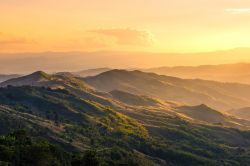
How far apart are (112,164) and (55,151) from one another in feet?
106

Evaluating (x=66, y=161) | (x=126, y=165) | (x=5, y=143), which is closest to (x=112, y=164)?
(x=126, y=165)

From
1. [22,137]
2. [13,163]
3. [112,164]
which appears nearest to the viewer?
[13,163]

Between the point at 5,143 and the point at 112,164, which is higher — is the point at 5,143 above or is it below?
above

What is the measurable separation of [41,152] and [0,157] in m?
10.7

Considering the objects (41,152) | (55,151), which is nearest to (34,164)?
(41,152)

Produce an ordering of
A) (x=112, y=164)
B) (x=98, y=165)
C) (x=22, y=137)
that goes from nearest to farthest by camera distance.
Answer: (x=98, y=165), (x=22, y=137), (x=112, y=164)

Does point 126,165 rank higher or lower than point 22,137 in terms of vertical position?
lower

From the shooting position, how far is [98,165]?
126m

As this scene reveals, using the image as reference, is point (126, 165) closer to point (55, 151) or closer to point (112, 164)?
point (112, 164)

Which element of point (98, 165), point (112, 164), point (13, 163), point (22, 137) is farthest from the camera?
point (112, 164)

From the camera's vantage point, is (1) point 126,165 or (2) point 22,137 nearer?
(2) point 22,137

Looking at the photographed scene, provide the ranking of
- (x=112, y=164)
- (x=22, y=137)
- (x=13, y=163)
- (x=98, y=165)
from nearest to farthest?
1. (x=13, y=163)
2. (x=98, y=165)
3. (x=22, y=137)
4. (x=112, y=164)

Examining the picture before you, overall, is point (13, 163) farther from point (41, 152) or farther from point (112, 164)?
point (112, 164)

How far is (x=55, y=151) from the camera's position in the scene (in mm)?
134500
